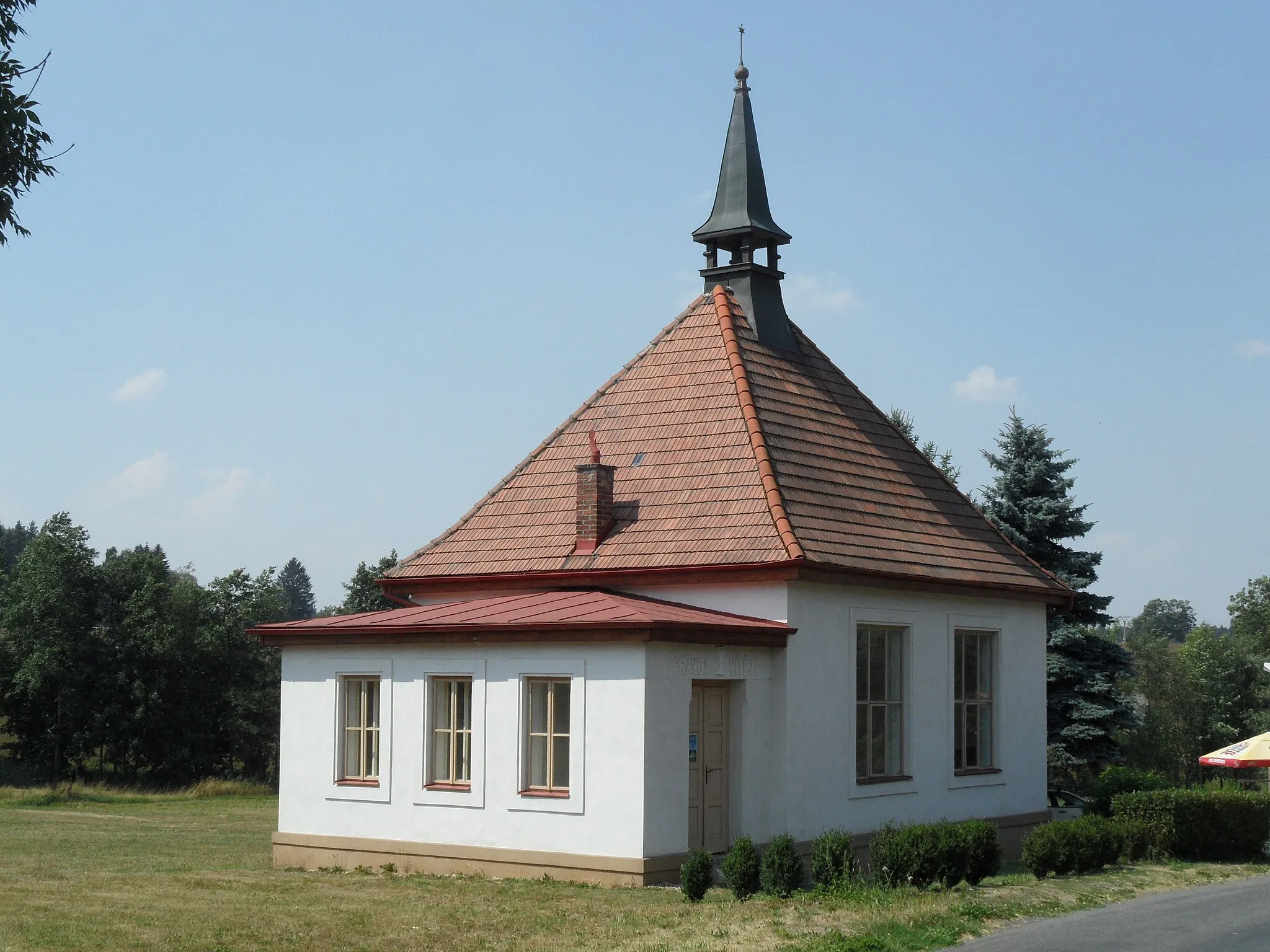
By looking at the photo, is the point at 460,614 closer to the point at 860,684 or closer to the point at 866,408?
the point at 860,684

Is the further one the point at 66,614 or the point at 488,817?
the point at 66,614

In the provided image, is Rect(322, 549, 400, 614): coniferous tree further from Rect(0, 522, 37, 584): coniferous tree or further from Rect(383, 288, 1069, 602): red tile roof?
Rect(0, 522, 37, 584): coniferous tree

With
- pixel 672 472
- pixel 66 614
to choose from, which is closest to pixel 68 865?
pixel 672 472

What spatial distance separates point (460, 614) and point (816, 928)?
7.09m

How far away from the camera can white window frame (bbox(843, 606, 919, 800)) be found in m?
19.6

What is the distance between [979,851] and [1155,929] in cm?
287

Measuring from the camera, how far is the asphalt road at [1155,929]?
12.4 m

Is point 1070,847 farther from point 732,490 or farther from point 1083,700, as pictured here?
point 1083,700

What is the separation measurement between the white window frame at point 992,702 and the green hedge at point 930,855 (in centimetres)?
543

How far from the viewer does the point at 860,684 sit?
790 inches

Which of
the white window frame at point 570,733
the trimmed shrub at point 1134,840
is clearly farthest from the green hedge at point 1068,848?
the white window frame at point 570,733

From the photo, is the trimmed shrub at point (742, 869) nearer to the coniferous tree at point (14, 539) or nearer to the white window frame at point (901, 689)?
the white window frame at point (901, 689)

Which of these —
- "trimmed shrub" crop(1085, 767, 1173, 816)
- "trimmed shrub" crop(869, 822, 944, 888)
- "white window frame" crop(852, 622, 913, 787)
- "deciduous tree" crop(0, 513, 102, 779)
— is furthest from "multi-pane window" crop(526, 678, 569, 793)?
"deciduous tree" crop(0, 513, 102, 779)

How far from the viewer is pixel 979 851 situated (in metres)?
16.1
